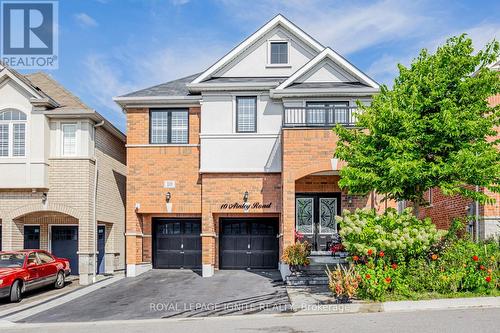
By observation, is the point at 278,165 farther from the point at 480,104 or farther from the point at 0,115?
the point at 0,115

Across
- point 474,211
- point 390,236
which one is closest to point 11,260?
point 390,236

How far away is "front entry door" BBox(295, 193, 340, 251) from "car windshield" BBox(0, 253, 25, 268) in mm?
9848

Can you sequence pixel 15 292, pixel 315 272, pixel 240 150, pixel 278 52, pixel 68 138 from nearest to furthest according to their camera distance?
pixel 15 292 < pixel 315 272 < pixel 68 138 < pixel 240 150 < pixel 278 52

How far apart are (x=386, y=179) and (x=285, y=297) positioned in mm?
4347

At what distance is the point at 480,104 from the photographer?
14.1 meters

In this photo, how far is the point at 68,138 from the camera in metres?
20.5

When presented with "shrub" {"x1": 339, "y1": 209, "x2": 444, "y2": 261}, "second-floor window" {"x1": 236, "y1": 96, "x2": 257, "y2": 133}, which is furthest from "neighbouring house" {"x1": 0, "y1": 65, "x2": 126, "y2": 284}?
"shrub" {"x1": 339, "y1": 209, "x2": 444, "y2": 261}

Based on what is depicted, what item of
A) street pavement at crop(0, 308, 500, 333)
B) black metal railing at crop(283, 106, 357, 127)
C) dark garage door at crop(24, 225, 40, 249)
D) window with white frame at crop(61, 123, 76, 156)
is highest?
black metal railing at crop(283, 106, 357, 127)

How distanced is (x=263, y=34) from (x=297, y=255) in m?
9.56

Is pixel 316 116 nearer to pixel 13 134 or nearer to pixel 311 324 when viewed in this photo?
pixel 311 324

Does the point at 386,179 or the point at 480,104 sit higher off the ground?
the point at 480,104

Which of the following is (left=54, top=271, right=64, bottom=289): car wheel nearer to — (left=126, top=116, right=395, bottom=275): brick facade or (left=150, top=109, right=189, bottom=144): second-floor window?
(left=126, top=116, right=395, bottom=275): brick facade

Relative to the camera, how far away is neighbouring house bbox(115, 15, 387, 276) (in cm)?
2041

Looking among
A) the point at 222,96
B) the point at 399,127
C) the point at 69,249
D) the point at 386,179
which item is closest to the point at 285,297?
the point at 386,179
